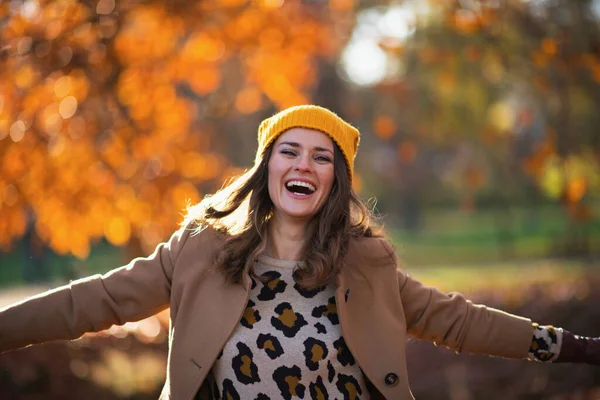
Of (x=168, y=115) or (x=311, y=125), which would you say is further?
(x=168, y=115)

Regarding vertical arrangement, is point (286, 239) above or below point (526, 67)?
above

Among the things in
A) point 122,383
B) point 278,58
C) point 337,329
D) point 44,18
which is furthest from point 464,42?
point 337,329

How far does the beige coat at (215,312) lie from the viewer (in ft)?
9.61

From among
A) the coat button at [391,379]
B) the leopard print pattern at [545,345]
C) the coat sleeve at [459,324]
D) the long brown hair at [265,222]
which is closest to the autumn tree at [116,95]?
the long brown hair at [265,222]

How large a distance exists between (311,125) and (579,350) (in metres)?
1.61

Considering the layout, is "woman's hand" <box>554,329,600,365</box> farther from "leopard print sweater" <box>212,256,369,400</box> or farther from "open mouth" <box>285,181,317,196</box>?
"open mouth" <box>285,181,317,196</box>

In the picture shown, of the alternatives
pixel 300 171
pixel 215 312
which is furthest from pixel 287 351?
pixel 300 171

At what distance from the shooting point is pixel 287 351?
2.89 metres

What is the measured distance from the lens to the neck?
3.23 m

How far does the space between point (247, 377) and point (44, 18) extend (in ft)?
12.6

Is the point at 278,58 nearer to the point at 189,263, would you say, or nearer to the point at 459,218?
the point at 189,263

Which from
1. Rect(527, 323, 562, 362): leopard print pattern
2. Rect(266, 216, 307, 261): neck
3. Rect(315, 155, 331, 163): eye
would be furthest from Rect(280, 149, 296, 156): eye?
Rect(527, 323, 562, 362): leopard print pattern

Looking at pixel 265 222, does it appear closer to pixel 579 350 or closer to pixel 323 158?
pixel 323 158

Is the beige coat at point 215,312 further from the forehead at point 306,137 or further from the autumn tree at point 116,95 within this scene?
the autumn tree at point 116,95
